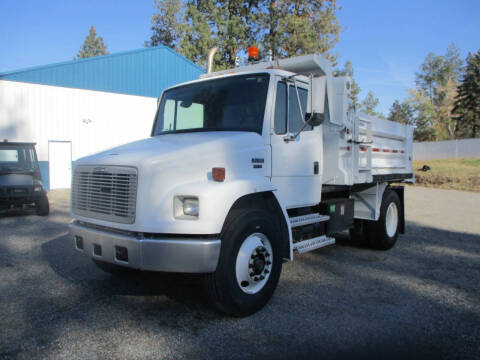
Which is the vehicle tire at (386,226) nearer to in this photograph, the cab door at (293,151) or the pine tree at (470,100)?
the cab door at (293,151)

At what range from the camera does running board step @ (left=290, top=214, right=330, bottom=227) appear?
4.84 meters

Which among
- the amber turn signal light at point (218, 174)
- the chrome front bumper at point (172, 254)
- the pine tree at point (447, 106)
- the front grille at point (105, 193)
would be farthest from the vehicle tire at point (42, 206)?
the pine tree at point (447, 106)

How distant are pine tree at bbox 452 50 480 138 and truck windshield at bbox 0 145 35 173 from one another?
54.7m

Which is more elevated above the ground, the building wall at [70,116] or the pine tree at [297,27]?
the pine tree at [297,27]

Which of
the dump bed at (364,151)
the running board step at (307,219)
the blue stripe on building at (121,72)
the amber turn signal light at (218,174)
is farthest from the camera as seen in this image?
the blue stripe on building at (121,72)

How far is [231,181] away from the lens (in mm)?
3789

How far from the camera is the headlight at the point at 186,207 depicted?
11.5ft

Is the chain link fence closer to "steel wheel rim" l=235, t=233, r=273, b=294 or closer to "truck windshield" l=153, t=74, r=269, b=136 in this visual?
"truck windshield" l=153, t=74, r=269, b=136

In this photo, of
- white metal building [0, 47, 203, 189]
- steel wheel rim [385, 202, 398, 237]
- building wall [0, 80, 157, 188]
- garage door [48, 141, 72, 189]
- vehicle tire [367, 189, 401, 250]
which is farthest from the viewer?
garage door [48, 141, 72, 189]

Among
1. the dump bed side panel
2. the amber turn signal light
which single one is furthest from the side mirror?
the dump bed side panel

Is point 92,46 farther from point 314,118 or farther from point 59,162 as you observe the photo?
point 314,118

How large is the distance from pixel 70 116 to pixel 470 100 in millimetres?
52201

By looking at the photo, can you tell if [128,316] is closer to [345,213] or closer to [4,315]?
[4,315]

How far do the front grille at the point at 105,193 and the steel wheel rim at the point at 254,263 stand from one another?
1.11 meters
